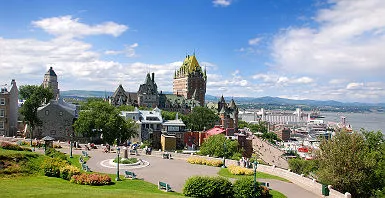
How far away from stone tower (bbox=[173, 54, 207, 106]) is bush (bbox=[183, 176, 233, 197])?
122438mm

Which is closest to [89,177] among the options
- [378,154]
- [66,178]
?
[66,178]

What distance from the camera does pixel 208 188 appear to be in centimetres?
2373

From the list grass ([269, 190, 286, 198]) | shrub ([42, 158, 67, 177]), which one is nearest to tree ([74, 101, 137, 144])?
shrub ([42, 158, 67, 177])

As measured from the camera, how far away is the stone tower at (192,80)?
497ft

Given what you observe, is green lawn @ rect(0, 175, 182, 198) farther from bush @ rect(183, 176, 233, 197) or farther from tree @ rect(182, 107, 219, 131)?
tree @ rect(182, 107, 219, 131)

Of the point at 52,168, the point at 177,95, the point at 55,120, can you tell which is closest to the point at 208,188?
the point at 52,168

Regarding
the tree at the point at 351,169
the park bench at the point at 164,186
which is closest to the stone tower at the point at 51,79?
the park bench at the point at 164,186

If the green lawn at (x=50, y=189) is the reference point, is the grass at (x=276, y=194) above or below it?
below

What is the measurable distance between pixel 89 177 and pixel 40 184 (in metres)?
3.86

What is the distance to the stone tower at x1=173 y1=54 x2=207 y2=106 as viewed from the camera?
152 meters

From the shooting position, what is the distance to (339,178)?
3130 centimetres

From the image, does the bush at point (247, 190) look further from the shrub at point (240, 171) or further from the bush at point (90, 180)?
the bush at point (90, 180)

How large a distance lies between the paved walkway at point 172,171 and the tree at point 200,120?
56774mm

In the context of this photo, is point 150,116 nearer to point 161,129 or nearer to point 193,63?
point 161,129
